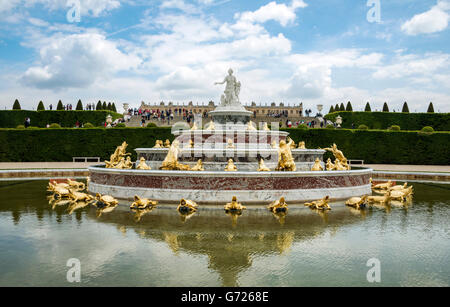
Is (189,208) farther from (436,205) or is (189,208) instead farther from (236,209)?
(436,205)

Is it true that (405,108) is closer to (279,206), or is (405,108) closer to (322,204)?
(322,204)

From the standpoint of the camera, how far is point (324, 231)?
9727 mm

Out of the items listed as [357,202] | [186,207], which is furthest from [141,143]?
[357,202]

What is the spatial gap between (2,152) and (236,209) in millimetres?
34319

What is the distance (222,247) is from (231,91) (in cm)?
1857

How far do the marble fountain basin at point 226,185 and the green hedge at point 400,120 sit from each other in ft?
154

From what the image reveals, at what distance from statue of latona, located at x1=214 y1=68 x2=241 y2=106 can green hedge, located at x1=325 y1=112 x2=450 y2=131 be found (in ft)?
126

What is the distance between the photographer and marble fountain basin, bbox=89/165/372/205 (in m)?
13.3

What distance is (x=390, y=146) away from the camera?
36938 mm

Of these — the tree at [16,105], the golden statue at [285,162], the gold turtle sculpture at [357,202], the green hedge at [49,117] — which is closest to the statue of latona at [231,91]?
the golden statue at [285,162]

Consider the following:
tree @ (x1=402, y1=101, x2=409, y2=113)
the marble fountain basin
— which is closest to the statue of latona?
the marble fountain basin

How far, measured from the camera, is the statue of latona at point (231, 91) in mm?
25422

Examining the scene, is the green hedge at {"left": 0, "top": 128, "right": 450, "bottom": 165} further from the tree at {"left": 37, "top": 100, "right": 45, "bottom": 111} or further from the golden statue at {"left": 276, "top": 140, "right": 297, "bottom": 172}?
the tree at {"left": 37, "top": 100, "right": 45, "bottom": 111}

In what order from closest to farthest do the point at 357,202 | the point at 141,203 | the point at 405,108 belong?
the point at 141,203
the point at 357,202
the point at 405,108
